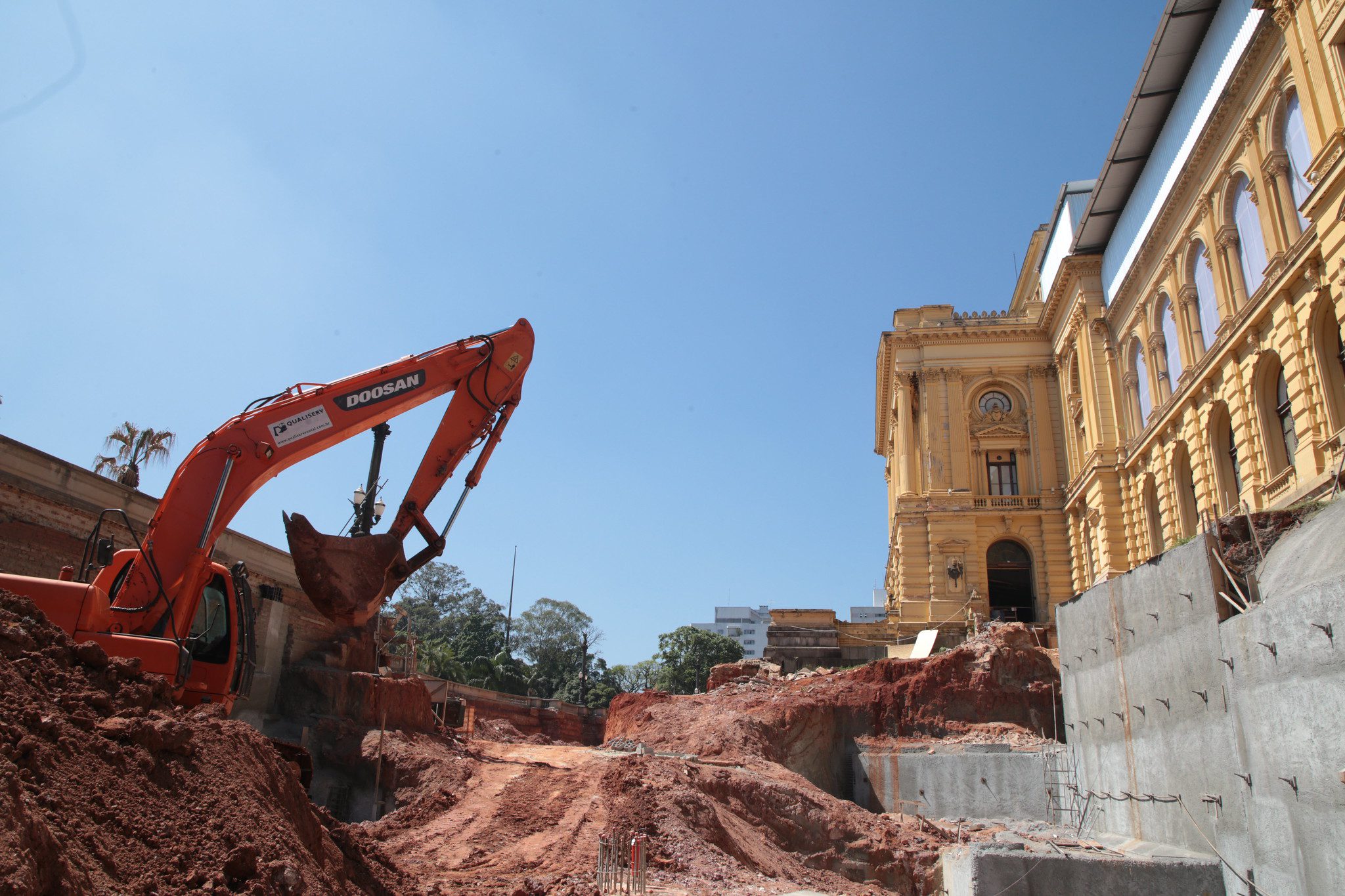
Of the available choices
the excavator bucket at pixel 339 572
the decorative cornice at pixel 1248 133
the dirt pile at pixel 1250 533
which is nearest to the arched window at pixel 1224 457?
the decorative cornice at pixel 1248 133

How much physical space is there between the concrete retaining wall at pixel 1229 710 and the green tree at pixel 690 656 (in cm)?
4496

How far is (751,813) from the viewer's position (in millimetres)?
22188

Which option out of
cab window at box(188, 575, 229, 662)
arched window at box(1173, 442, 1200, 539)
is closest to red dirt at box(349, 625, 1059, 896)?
cab window at box(188, 575, 229, 662)

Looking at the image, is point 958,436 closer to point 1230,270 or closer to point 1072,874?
point 1230,270

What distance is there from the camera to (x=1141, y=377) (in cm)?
3512

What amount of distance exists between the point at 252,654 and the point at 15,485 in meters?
9.78

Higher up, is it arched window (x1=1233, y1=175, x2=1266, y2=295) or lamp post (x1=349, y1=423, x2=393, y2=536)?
arched window (x1=1233, y1=175, x2=1266, y2=295)

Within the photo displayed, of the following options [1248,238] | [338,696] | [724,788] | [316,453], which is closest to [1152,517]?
[1248,238]

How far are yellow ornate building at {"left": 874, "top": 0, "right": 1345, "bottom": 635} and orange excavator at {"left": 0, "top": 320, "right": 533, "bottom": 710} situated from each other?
55.1 ft

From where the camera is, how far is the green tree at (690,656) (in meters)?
65.4

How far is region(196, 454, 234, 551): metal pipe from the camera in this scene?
460 inches

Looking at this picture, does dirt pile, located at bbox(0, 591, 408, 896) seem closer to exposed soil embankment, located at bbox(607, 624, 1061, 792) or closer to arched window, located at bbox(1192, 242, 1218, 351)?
exposed soil embankment, located at bbox(607, 624, 1061, 792)

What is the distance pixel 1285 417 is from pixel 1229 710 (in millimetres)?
12198

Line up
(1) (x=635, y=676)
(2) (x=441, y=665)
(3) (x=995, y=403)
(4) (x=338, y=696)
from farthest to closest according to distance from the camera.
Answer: (1) (x=635, y=676) → (2) (x=441, y=665) → (3) (x=995, y=403) → (4) (x=338, y=696)
